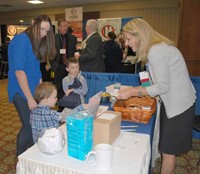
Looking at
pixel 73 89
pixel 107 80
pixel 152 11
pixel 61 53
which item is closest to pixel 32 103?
pixel 73 89

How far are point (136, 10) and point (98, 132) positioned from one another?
6712 mm

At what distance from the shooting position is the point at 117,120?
1178 millimetres

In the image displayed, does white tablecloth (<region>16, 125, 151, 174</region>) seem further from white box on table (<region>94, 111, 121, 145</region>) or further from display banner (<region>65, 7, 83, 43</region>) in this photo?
display banner (<region>65, 7, 83, 43</region>)

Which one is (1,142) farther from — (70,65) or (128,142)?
(128,142)

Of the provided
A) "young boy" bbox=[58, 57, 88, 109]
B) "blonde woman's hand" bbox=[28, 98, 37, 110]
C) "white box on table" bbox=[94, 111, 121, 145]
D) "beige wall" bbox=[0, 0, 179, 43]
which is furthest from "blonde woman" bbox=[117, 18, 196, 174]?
"beige wall" bbox=[0, 0, 179, 43]

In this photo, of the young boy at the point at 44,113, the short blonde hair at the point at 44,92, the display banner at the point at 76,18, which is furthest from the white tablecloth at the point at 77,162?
the display banner at the point at 76,18

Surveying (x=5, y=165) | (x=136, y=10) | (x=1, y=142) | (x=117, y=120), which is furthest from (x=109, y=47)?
(x=136, y=10)

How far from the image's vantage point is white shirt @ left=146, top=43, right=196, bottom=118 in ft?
4.33

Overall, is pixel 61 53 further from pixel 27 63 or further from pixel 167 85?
pixel 167 85

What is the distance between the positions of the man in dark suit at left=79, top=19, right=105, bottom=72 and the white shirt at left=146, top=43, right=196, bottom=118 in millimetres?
1745

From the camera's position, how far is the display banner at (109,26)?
6379 mm

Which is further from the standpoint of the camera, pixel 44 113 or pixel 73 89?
pixel 73 89

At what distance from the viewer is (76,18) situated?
667 cm

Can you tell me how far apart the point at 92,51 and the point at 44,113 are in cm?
173
